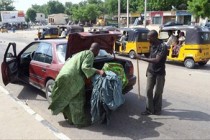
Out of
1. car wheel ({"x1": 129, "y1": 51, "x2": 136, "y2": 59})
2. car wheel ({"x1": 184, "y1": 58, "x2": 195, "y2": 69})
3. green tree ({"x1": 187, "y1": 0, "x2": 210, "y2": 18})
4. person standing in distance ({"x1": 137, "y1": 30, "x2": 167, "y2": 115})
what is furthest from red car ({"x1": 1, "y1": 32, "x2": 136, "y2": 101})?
green tree ({"x1": 187, "y1": 0, "x2": 210, "y2": 18})

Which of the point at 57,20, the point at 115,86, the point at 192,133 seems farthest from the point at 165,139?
the point at 57,20

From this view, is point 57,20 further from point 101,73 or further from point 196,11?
point 101,73

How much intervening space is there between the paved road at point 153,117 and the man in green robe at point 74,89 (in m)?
0.25

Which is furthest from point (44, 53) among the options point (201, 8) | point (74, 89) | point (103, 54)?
point (201, 8)

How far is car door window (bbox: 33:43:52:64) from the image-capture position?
7.25 meters

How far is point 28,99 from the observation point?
7648 millimetres

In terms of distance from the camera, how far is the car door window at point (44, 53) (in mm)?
7246

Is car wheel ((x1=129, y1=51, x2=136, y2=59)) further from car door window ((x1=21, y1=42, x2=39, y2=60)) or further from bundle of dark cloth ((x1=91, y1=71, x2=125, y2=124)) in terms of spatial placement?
bundle of dark cloth ((x1=91, y1=71, x2=125, y2=124))

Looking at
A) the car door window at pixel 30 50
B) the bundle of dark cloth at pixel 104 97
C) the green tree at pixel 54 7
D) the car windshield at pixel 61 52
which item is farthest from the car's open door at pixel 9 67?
the green tree at pixel 54 7

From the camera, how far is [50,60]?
7.11 meters

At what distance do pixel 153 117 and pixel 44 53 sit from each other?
10.4 ft

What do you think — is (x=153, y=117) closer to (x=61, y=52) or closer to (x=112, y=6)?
(x=61, y=52)

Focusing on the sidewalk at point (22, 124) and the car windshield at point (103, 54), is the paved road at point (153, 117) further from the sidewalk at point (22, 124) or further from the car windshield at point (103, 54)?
→ the car windshield at point (103, 54)

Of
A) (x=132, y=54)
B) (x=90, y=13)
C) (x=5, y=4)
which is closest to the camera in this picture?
(x=132, y=54)
